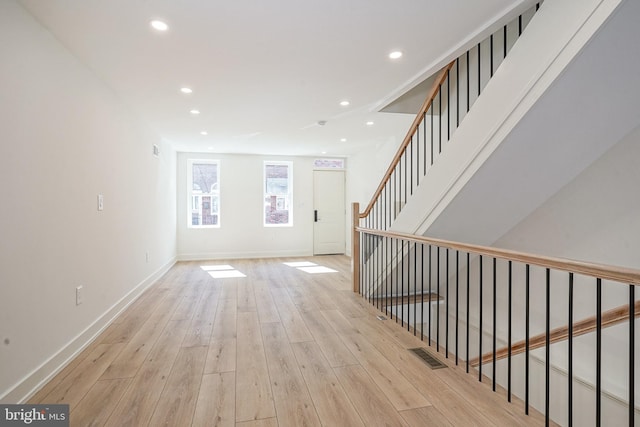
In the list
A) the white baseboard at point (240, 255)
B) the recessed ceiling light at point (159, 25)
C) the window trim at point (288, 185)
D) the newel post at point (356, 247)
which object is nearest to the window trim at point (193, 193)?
the white baseboard at point (240, 255)

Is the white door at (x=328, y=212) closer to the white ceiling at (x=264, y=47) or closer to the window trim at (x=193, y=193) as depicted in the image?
the window trim at (x=193, y=193)

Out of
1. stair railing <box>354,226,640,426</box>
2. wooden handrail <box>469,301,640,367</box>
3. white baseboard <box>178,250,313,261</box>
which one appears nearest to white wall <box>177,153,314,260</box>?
white baseboard <box>178,250,313,261</box>

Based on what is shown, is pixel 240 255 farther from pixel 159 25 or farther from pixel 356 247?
pixel 159 25

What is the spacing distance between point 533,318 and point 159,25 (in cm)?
396

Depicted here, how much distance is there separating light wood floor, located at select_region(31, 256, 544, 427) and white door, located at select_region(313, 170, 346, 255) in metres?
4.02

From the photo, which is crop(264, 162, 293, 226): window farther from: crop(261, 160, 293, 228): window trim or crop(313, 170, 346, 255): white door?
crop(313, 170, 346, 255): white door

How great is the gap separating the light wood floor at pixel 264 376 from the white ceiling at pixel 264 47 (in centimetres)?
233

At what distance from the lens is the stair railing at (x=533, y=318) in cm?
170

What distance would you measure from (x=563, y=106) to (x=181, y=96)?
3.38m

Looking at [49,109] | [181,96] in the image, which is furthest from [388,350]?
[181,96]

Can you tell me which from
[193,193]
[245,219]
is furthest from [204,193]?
[245,219]

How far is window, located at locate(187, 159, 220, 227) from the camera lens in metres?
6.99

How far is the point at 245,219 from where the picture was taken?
7.22 meters

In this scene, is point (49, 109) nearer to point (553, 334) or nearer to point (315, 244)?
point (553, 334)
